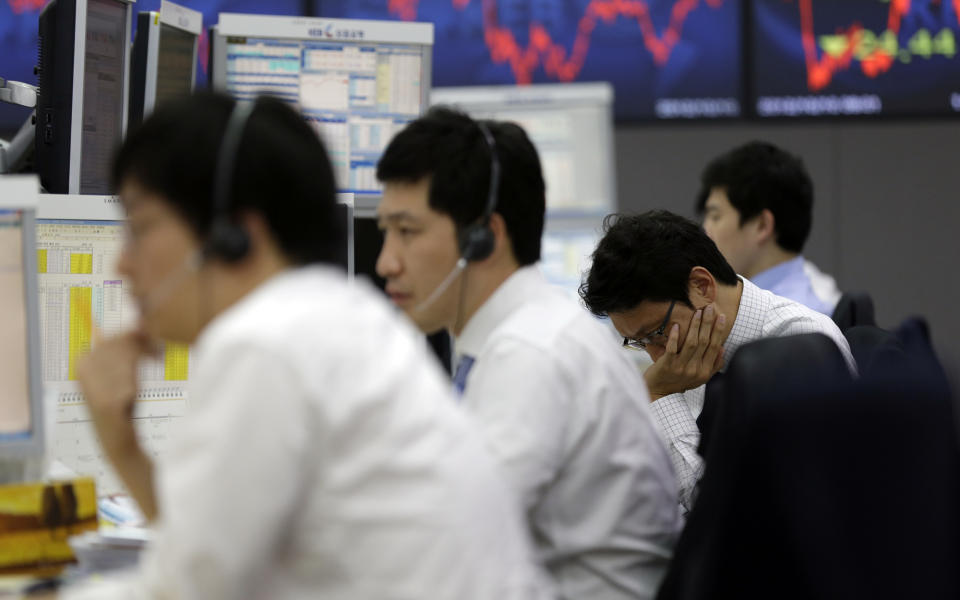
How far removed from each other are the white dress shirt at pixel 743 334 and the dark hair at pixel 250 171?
45.9 inches

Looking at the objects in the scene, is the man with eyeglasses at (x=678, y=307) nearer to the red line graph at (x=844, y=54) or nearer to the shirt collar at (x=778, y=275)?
the shirt collar at (x=778, y=275)

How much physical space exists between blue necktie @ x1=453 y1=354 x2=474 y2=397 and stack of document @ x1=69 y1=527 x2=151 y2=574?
1.54 ft

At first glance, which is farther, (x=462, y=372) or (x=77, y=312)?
(x=77, y=312)

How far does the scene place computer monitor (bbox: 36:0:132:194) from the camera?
199 centimetres

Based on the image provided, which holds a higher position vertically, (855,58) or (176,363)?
(855,58)

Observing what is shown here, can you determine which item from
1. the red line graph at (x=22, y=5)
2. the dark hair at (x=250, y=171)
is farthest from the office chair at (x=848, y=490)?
the red line graph at (x=22, y=5)

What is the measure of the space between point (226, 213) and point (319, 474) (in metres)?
0.24

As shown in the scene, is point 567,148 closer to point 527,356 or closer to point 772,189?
point 772,189

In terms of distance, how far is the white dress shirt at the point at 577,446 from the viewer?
1.30 m

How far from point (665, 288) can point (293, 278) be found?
49.7 inches

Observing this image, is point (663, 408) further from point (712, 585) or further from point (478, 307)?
point (712, 585)

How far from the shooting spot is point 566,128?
4258 mm

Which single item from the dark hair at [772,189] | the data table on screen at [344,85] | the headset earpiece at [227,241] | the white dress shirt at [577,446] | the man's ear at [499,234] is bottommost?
the white dress shirt at [577,446]

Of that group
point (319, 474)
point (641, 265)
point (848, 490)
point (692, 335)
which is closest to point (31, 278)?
point (319, 474)
